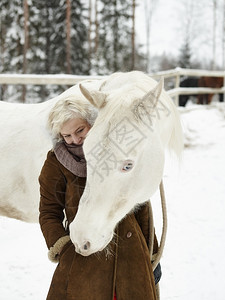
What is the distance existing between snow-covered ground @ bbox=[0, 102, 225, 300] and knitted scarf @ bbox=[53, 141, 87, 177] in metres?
0.75

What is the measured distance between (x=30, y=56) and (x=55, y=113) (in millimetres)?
15476

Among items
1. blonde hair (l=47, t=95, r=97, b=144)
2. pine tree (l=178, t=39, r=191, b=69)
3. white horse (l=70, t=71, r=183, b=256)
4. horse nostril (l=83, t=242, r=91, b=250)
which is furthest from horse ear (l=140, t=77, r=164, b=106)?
pine tree (l=178, t=39, r=191, b=69)

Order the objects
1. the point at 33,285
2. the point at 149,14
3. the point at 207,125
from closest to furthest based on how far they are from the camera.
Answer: the point at 33,285 < the point at 207,125 < the point at 149,14

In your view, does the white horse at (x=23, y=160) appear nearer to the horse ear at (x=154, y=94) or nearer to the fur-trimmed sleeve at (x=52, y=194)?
the fur-trimmed sleeve at (x=52, y=194)

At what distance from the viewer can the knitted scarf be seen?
1359mm

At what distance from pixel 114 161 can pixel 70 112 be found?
387 mm

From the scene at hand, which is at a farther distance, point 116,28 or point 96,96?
point 116,28

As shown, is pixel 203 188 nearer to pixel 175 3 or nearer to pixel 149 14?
pixel 149 14

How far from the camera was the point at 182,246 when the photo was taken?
3.16 metres

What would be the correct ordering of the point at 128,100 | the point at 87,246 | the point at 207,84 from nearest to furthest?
the point at 87,246 → the point at 128,100 → the point at 207,84

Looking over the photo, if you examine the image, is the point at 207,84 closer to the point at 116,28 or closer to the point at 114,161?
the point at 116,28

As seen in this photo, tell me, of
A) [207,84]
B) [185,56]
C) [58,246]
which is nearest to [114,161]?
[58,246]

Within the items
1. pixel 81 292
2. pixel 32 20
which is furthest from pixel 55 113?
pixel 32 20

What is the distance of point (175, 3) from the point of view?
20.2m
